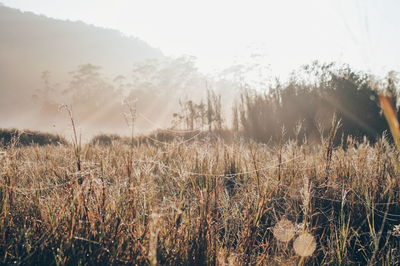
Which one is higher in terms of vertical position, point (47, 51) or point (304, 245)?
point (47, 51)

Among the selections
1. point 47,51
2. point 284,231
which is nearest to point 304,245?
point 284,231

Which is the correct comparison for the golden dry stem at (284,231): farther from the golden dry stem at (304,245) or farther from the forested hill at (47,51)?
the forested hill at (47,51)

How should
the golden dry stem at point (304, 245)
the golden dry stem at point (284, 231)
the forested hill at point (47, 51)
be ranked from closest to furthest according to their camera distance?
1. the golden dry stem at point (304, 245)
2. the golden dry stem at point (284, 231)
3. the forested hill at point (47, 51)

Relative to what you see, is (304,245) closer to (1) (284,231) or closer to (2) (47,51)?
(1) (284,231)

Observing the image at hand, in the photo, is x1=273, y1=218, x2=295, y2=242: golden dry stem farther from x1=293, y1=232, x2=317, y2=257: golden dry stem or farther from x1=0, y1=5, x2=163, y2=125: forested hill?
x1=0, y1=5, x2=163, y2=125: forested hill

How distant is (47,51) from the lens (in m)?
65.2

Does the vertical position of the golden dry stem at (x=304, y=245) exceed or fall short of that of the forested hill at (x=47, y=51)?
it falls short

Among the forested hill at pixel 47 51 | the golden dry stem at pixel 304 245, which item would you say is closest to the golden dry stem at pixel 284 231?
the golden dry stem at pixel 304 245

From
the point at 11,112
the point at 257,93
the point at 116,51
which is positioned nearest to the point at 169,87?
the point at 11,112

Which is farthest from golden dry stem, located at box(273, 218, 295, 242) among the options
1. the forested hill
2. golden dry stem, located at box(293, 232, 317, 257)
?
the forested hill

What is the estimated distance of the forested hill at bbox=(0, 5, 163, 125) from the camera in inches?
1945

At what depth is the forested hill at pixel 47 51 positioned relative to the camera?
162 feet

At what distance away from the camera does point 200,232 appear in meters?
1.19

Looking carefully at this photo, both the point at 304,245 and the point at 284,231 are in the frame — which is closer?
the point at 304,245
